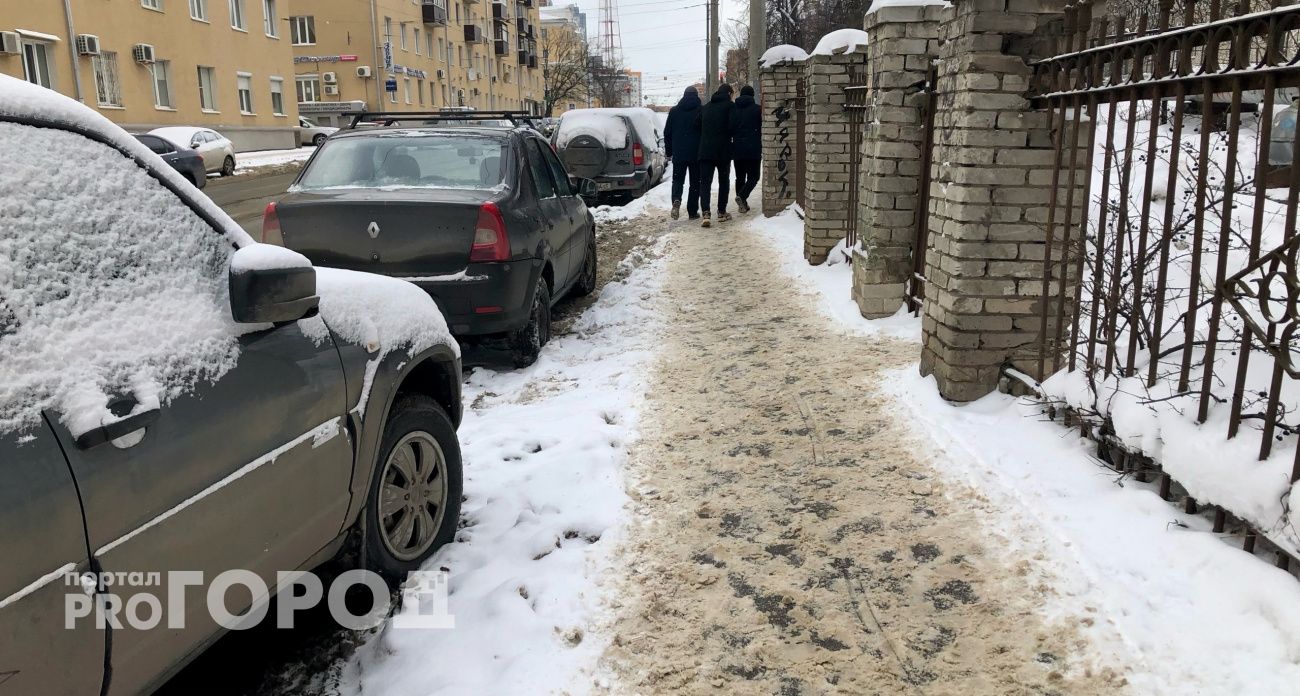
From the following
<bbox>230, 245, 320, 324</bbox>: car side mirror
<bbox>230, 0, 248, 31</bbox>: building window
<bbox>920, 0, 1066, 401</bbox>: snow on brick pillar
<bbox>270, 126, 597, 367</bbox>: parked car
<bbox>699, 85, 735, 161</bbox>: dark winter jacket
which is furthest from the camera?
<bbox>230, 0, 248, 31</bbox>: building window

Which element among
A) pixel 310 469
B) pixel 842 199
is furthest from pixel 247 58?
pixel 310 469

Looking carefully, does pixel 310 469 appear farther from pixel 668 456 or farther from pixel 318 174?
pixel 318 174

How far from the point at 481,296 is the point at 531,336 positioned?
0.60 m

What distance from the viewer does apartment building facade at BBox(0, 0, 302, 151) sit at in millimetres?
23750

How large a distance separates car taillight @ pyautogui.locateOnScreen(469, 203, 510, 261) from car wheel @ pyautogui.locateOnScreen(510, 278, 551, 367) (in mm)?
521

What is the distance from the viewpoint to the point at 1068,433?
3953 mm

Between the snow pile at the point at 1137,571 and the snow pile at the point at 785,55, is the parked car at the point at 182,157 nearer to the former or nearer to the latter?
the snow pile at the point at 785,55

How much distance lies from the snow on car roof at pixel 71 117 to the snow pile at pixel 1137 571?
9.24ft

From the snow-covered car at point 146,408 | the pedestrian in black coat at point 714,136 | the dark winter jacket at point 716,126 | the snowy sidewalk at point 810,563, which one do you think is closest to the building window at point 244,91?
the pedestrian in black coat at point 714,136

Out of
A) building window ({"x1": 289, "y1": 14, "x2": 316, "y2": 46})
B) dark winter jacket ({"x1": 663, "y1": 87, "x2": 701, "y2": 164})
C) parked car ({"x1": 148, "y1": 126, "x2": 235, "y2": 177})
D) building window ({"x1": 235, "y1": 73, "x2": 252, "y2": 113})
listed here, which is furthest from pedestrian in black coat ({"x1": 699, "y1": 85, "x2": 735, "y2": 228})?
building window ({"x1": 289, "y1": 14, "x2": 316, "y2": 46})

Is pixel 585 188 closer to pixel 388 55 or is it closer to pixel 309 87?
pixel 388 55

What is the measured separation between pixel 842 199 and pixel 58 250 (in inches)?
303

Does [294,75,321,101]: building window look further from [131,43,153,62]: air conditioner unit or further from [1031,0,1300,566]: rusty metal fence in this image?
[1031,0,1300,566]: rusty metal fence

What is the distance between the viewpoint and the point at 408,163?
5914 millimetres
